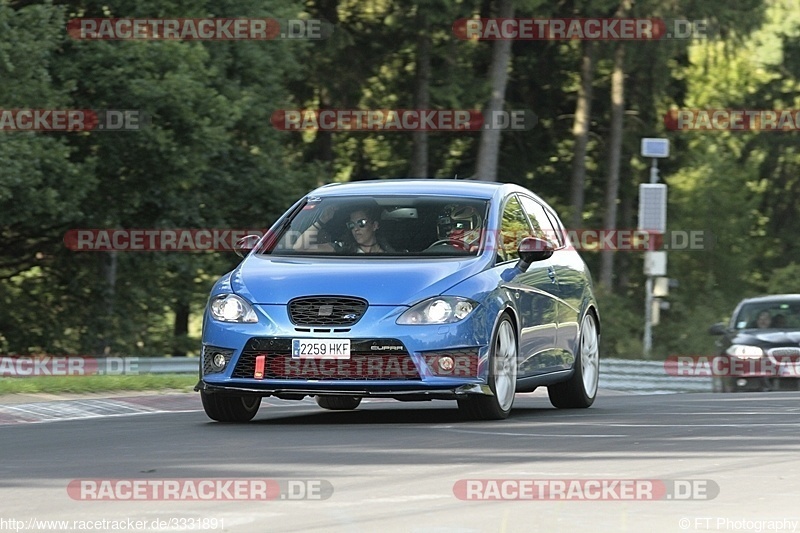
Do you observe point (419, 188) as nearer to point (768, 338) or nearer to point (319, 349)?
point (319, 349)

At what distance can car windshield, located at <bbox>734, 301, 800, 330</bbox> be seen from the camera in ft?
78.6

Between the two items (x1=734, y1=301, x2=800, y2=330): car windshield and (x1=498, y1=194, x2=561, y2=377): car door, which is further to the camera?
(x1=734, y1=301, x2=800, y2=330): car windshield

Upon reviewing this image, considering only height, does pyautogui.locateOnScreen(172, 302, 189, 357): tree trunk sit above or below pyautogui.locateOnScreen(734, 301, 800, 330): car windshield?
below

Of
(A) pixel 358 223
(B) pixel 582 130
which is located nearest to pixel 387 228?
(A) pixel 358 223

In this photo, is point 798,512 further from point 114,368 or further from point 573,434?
point 114,368

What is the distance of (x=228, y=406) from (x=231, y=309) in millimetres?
844

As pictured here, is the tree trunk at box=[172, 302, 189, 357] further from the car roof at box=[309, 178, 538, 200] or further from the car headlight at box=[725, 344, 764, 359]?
the car roof at box=[309, 178, 538, 200]

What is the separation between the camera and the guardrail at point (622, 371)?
25984mm

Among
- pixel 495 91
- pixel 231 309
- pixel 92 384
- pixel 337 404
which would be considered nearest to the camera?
pixel 231 309

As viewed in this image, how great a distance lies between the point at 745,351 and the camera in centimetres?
2331

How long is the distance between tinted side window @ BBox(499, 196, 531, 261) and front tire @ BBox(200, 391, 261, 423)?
6.75 feet

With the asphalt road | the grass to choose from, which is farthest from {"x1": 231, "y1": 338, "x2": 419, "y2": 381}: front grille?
the grass

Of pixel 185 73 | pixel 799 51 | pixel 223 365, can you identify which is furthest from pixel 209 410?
pixel 799 51

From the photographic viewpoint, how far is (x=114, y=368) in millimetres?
29484
